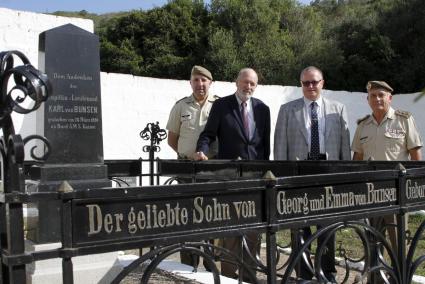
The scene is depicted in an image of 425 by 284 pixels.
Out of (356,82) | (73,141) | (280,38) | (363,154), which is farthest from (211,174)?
(280,38)

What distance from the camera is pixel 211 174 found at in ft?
12.1

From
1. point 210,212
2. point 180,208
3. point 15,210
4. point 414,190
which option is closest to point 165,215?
point 180,208

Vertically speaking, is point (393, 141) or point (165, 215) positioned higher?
point (393, 141)

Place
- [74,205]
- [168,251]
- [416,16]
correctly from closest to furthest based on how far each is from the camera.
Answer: [74,205] → [168,251] → [416,16]

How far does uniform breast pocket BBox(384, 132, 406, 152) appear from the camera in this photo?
14.6 ft

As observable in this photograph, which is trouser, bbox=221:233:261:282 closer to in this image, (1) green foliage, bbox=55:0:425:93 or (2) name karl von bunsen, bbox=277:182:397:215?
(2) name karl von bunsen, bbox=277:182:397:215

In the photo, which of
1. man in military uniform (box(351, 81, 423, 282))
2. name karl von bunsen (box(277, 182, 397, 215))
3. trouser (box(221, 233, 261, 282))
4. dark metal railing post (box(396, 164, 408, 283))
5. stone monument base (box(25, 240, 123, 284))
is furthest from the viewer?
man in military uniform (box(351, 81, 423, 282))

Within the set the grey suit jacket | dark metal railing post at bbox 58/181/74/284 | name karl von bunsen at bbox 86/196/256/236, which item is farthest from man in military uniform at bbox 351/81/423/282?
dark metal railing post at bbox 58/181/74/284

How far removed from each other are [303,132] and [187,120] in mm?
1091

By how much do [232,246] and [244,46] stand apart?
19317mm

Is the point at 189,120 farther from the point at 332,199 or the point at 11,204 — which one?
the point at 11,204

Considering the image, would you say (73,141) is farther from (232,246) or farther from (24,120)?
(24,120)

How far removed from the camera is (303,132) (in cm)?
425

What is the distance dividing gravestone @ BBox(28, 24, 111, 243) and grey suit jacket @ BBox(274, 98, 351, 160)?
1443mm
